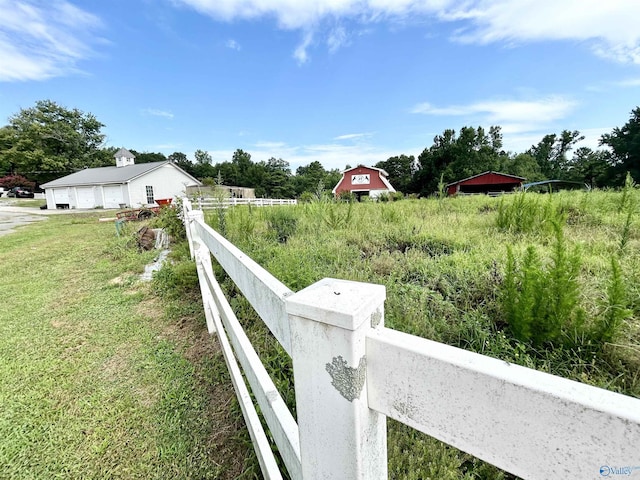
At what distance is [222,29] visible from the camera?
40.4 feet

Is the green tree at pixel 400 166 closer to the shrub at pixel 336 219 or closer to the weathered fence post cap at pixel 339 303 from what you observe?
the shrub at pixel 336 219

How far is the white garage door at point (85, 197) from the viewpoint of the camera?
2692 cm

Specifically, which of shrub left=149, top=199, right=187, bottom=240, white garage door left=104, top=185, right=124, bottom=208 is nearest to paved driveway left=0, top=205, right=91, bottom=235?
white garage door left=104, top=185, right=124, bottom=208

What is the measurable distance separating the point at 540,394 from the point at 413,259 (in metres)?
2.90

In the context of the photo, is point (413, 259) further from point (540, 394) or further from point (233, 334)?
point (540, 394)

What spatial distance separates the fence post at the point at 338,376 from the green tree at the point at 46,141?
5257 cm

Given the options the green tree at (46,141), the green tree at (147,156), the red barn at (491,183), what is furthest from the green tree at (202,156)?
the red barn at (491,183)

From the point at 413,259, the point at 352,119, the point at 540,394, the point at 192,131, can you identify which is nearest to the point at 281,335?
the point at 540,394

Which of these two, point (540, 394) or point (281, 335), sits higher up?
point (540, 394)

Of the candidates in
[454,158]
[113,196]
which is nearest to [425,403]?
[113,196]

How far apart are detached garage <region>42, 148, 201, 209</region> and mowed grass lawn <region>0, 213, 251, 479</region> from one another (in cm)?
2375

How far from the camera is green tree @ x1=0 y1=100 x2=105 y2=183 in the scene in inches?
1471

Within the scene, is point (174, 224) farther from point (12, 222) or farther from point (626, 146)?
point (626, 146)

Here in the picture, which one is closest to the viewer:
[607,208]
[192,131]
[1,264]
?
[607,208]
